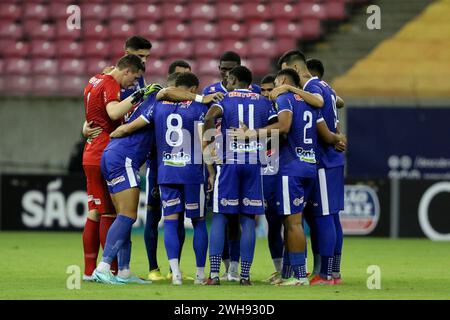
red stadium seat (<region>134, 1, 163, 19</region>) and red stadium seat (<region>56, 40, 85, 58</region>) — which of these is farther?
red stadium seat (<region>134, 1, 163, 19</region>)

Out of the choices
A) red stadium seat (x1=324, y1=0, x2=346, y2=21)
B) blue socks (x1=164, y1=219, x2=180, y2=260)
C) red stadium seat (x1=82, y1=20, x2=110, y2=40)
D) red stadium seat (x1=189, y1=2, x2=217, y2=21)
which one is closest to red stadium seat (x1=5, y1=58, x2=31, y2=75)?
red stadium seat (x1=82, y1=20, x2=110, y2=40)

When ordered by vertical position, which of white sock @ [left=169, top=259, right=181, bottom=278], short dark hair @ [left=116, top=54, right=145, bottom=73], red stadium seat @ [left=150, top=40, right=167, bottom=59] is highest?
red stadium seat @ [left=150, top=40, right=167, bottom=59]

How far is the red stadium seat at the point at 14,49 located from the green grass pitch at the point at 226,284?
14.7ft

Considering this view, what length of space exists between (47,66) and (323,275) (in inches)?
440

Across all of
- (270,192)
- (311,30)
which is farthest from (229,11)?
(270,192)

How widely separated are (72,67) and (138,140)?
10166 millimetres

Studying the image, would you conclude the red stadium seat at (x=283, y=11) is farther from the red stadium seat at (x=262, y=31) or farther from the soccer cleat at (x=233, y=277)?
the soccer cleat at (x=233, y=277)

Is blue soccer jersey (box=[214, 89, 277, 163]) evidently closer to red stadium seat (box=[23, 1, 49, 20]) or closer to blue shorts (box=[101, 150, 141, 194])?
blue shorts (box=[101, 150, 141, 194])

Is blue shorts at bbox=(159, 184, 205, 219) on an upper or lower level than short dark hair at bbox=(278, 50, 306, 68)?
lower

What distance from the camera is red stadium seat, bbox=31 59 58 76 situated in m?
20.8

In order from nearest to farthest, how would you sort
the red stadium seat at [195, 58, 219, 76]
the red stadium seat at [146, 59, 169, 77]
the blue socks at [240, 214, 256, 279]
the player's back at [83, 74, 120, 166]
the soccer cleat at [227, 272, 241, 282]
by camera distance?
the blue socks at [240, 214, 256, 279], the player's back at [83, 74, 120, 166], the soccer cleat at [227, 272, 241, 282], the red stadium seat at [195, 58, 219, 76], the red stadium seat at [146, 59, 169, 77]

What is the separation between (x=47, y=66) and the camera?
20.9m

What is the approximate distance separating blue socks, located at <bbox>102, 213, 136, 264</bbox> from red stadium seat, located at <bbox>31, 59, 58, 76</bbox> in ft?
34.0
